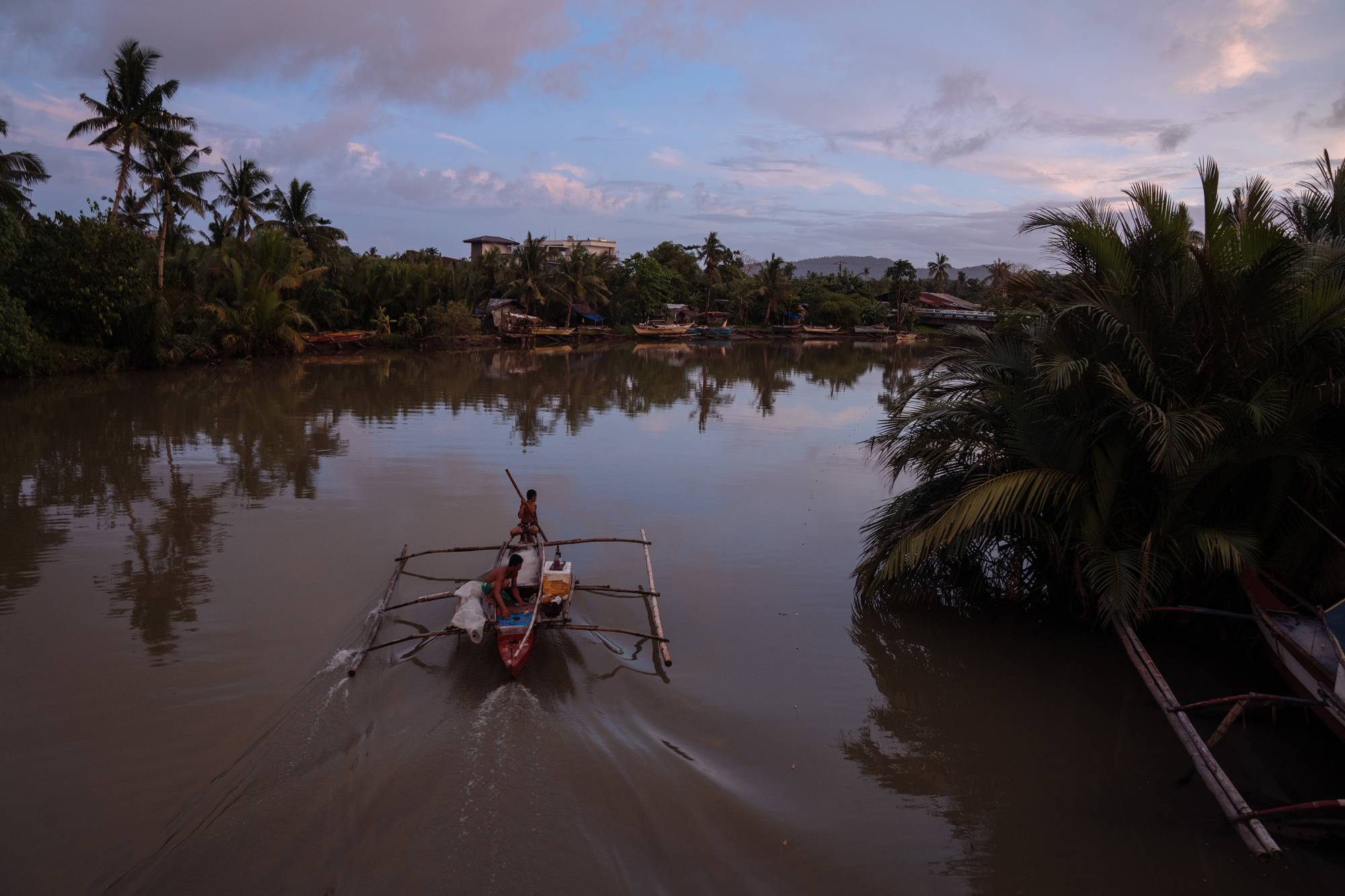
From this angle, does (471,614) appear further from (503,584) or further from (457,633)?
(503,584)

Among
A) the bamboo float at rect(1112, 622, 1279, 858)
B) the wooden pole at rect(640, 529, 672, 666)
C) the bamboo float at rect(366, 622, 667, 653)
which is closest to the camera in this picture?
the bamboo float at rect(1112, 622, 1279, 858)

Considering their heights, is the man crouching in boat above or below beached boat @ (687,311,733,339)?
below

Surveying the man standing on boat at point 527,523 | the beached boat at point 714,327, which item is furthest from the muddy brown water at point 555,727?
the beached boat at point 714,327

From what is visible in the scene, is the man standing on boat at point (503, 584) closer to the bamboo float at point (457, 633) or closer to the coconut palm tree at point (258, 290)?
the bamboo float at point (457, 633)

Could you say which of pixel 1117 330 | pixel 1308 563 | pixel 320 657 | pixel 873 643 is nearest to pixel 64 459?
pixel 320 657

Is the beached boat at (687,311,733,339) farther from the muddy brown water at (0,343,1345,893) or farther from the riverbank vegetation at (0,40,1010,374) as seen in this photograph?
the muddy brown water at (0,343,1345,893)

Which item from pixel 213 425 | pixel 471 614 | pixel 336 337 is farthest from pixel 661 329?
pixel 471 614

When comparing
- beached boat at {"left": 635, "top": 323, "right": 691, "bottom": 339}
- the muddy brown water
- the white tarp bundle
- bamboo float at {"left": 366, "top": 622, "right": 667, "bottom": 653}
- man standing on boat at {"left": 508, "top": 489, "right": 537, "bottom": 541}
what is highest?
beached boat at {"left": 635, "top": 323, "right": 691, "bottom": 339}

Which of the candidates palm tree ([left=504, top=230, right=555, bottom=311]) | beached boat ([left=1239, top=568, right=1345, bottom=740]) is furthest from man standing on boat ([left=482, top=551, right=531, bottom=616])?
palm tree ([left=504, top=230, right=555, bottom=311])
